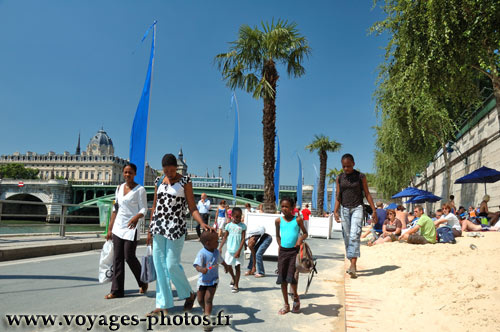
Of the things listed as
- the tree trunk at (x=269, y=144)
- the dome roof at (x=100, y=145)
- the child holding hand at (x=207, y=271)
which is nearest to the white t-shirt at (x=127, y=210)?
the child holding hand at (x=207, y=271)

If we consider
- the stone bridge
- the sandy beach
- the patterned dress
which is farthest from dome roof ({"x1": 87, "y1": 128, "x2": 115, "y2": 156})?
the patterned dress

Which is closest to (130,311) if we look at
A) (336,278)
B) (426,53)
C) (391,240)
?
(336,278)

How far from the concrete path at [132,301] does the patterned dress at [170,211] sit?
33.9 inches

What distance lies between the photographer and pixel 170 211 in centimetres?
379

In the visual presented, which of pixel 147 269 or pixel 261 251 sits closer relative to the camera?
pixel 147 269

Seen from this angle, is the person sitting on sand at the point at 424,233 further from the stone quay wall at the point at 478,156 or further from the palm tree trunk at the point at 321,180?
the palm tree trunk at the point at 321,180

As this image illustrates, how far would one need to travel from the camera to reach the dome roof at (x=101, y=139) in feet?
589

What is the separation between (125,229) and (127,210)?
0.23 meters

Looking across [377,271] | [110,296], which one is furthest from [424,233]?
[110,296]

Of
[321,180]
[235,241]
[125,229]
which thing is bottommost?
[235,241]

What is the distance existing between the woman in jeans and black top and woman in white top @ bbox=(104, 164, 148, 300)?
3.22 metres

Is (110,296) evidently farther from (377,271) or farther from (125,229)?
(377,271)

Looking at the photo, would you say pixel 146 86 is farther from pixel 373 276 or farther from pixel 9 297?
pixel 373 276

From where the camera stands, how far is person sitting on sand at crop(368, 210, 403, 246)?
11586 mm
